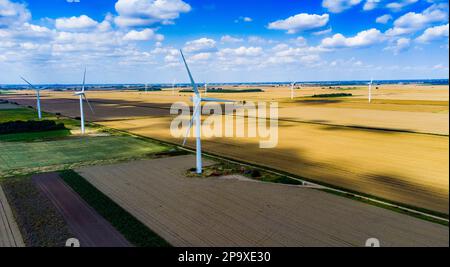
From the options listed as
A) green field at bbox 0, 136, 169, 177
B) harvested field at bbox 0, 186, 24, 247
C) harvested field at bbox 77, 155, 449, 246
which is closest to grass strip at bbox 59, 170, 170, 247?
harvested field at bbox 77, 155, 449, 246

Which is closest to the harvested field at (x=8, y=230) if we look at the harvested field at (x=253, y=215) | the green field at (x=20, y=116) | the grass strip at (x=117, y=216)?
the grass strip at (x=117, y=216)

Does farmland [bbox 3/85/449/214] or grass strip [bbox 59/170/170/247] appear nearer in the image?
grass strip [bbox 59/170/170/247]

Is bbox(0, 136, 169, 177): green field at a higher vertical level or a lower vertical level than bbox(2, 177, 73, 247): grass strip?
higher

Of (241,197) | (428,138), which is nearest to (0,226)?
(241,197)

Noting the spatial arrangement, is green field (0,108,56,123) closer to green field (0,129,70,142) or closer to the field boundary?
green field (0,129,70,142)
